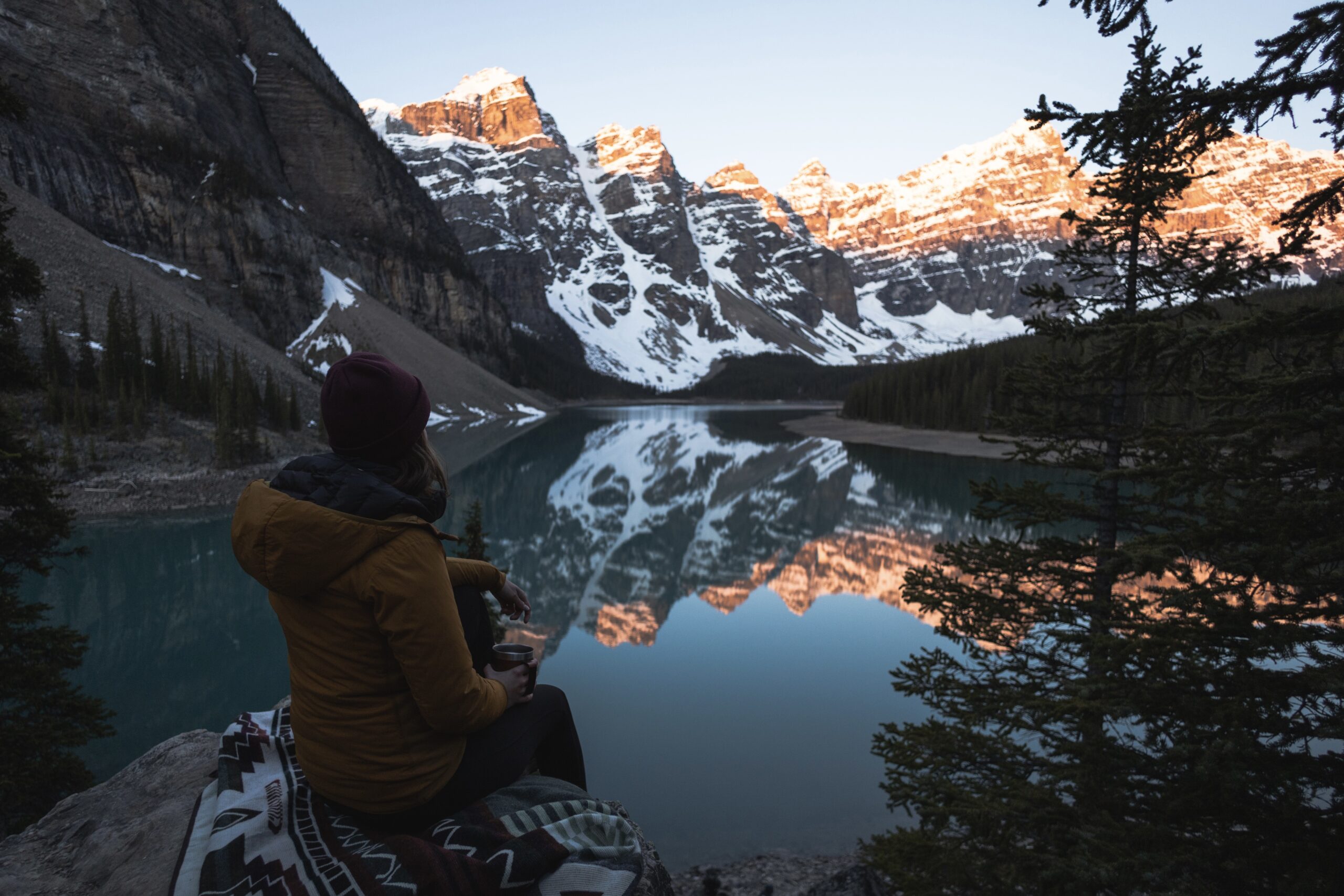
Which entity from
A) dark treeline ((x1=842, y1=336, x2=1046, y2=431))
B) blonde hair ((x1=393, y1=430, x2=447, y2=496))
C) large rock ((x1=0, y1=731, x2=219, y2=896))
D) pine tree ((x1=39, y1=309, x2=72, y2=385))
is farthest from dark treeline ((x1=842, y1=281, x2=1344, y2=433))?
pine tree ((x1=39, y1=309, x2=72, y2=385))

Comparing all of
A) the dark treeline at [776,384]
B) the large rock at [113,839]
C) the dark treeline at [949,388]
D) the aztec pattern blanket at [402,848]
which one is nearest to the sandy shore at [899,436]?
the dark treeline at [949,388]

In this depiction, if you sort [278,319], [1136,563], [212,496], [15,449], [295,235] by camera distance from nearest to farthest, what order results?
1. [1136,563]
2. [15,449]
3. [212,496]
4. [278,319]
5. [295,235]

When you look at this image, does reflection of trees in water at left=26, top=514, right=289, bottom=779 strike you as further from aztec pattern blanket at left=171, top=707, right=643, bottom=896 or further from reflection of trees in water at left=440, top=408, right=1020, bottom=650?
aztec pattern blanket at left=171, top=707, right=643, bottom=896

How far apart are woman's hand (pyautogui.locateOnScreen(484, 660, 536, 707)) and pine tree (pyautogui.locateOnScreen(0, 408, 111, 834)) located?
15.5ft

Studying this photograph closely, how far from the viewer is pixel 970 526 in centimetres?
2428

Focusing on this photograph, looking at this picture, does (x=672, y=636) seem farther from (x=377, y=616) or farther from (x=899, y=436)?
(x=899, y=436)

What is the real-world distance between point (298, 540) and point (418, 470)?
502 mm

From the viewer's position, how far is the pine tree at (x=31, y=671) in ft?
17.1

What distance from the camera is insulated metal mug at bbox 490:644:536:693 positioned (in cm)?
271

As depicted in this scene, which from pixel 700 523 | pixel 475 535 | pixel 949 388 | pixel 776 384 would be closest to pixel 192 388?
pixel 700 523

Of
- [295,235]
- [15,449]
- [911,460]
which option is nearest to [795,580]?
[15,449]

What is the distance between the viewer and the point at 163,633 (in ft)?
44.4

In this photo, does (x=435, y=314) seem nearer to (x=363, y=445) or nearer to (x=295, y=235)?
(x=295, y=235)

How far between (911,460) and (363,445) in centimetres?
4601
